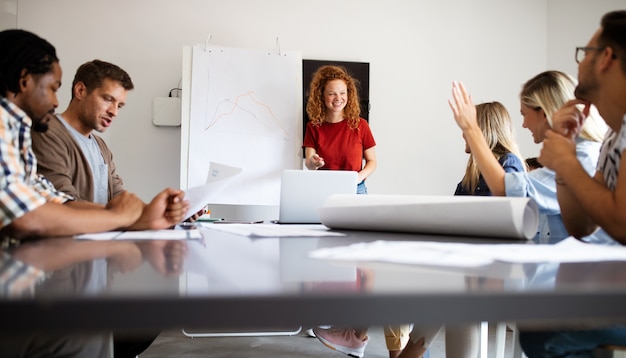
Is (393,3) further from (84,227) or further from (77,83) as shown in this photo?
(84,227)

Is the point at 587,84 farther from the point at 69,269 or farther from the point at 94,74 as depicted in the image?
the point at 94,74

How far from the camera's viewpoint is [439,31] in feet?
14.9

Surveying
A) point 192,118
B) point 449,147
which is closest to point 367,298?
point 192,118

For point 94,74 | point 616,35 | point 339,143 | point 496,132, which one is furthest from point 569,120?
point 339,143

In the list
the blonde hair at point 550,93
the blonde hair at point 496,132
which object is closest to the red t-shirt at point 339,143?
the blonde hair at point 496,132

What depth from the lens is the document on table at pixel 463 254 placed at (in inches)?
28.2

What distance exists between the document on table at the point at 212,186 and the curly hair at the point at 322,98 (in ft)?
7.94

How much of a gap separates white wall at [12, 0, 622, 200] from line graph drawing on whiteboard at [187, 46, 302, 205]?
0.31m

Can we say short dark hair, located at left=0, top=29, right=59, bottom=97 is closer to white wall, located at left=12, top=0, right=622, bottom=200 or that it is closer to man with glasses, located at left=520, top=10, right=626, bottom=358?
man with glasses, located at left=520, top=10, right=626, bottom=358

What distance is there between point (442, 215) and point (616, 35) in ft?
1.64

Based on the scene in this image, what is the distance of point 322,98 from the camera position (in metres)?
3.79

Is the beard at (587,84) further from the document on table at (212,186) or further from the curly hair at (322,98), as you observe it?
the curly hair at (322,98)

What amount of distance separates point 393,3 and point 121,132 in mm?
2194

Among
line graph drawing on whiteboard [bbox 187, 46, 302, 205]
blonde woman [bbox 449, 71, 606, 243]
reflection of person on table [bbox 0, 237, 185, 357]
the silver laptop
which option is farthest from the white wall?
reflection of person on table [bbox 0, 237, 185, 357]
